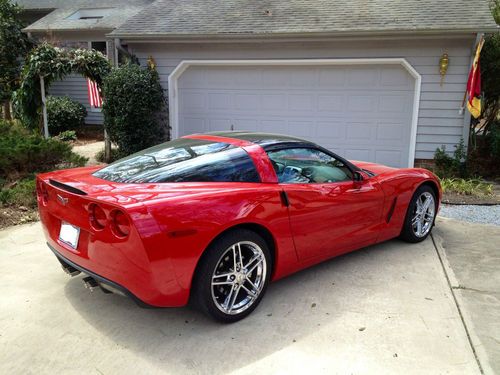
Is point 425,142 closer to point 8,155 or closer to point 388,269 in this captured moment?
point 388,269

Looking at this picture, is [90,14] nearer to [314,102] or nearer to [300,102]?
[300,102]

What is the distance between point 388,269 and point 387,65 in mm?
5518

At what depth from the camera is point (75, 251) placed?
3.02m

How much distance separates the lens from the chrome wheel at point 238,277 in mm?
3033

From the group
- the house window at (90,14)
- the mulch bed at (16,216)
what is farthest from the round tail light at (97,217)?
the house window at (90,14)

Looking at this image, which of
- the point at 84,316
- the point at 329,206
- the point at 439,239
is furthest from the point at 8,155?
the point at 439,239

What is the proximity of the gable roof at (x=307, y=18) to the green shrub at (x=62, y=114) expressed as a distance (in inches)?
179

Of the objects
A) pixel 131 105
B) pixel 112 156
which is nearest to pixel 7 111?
pixel 112 156

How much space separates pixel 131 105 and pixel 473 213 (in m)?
6.51

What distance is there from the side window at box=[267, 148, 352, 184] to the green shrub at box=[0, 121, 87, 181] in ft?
15.4

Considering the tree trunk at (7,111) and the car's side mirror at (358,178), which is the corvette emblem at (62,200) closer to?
the car's side mirror at (358,178)

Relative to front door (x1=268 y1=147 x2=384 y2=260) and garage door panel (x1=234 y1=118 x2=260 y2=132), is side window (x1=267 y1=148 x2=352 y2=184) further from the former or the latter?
garage door panel (x1=234 y1=118 x2=260 y2=132)

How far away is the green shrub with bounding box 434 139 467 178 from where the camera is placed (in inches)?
319

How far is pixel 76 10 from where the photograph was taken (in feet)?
50.4
